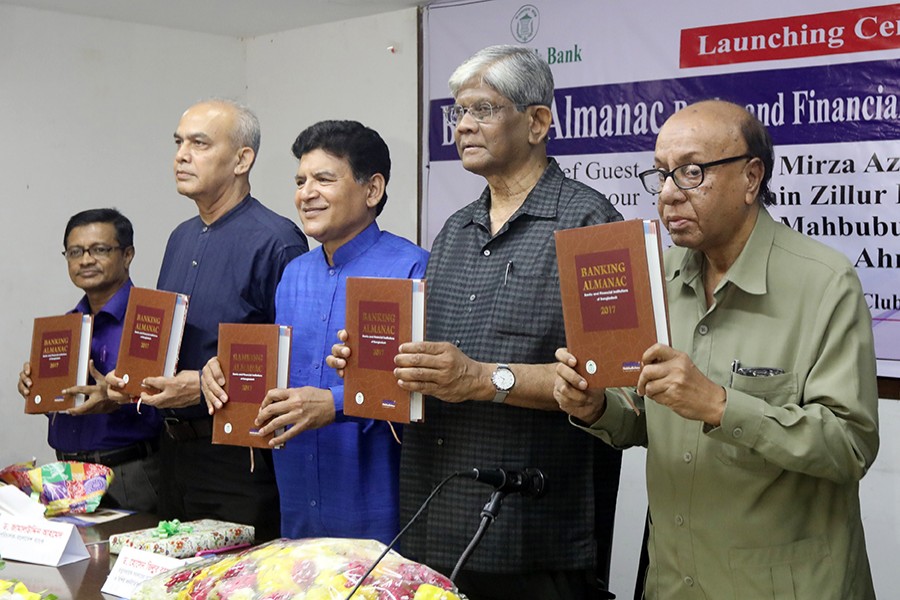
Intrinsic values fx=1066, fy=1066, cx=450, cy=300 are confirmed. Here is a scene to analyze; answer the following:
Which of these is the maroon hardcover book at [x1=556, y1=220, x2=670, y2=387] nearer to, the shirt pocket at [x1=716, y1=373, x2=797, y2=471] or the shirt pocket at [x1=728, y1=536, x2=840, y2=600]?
the shirt pocket at [x1=716, y1=373, x2=797, y2=471]

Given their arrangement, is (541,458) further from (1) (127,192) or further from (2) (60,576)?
(1) (127,192)

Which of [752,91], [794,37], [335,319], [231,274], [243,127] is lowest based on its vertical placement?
[335,319]

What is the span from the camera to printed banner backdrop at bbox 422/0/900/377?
3355mm

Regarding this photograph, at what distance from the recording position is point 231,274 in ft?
9.63

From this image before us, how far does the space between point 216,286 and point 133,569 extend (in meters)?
1.06

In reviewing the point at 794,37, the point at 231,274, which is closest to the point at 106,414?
the point at 231,274

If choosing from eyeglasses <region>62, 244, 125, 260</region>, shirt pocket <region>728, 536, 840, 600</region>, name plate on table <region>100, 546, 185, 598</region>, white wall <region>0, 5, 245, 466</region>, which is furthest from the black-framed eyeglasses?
white wall <region>0, 5, 245, 466</region>

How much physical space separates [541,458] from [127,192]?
344cm

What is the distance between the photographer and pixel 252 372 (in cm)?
231

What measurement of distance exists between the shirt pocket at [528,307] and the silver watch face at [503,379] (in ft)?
0.44

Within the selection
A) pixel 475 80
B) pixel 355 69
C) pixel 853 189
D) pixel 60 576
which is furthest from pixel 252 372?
pixel 355 69

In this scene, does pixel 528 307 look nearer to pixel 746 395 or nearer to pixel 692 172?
pixel 692 172

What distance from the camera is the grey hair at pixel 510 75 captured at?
230 centimetres

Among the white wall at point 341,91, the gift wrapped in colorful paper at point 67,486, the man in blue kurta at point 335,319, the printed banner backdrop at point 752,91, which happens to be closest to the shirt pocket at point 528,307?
the man in blue kurta at point 335,319
